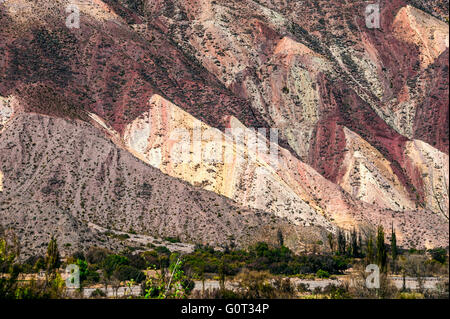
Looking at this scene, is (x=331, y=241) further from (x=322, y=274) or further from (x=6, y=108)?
(x=6, y=108)

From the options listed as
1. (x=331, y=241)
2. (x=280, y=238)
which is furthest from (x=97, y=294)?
(x=331, y=241)

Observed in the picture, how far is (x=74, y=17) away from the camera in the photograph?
103 metres

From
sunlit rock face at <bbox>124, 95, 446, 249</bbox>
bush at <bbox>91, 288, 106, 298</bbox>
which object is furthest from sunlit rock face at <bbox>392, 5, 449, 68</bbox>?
bush at <bbox>91, 288, 106, 298</bbox>

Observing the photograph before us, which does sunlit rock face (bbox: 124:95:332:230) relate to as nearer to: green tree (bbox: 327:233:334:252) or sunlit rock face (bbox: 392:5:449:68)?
green tree (bbox: 327:233:334:252)

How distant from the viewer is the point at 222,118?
95125 millimetres

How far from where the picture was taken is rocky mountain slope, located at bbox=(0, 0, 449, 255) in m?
76.9

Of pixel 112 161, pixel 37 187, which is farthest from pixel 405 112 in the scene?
pixel 37 187

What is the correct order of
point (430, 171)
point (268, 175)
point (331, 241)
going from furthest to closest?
1. point (430, 171)
2. point (268, 175)
3. point (331, 241)

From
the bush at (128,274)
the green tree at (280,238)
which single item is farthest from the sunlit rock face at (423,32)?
the bush at (128,274)

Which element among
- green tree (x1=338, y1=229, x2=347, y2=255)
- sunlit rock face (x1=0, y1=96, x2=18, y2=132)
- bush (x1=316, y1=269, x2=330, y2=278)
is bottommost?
bush (x1=316, y1=269, x2=330, y2=278)

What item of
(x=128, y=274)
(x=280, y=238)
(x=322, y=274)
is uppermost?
(x=280, y=238)

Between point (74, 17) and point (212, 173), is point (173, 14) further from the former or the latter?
point (212, 173)

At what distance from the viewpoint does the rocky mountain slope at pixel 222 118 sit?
76875 millimetres
